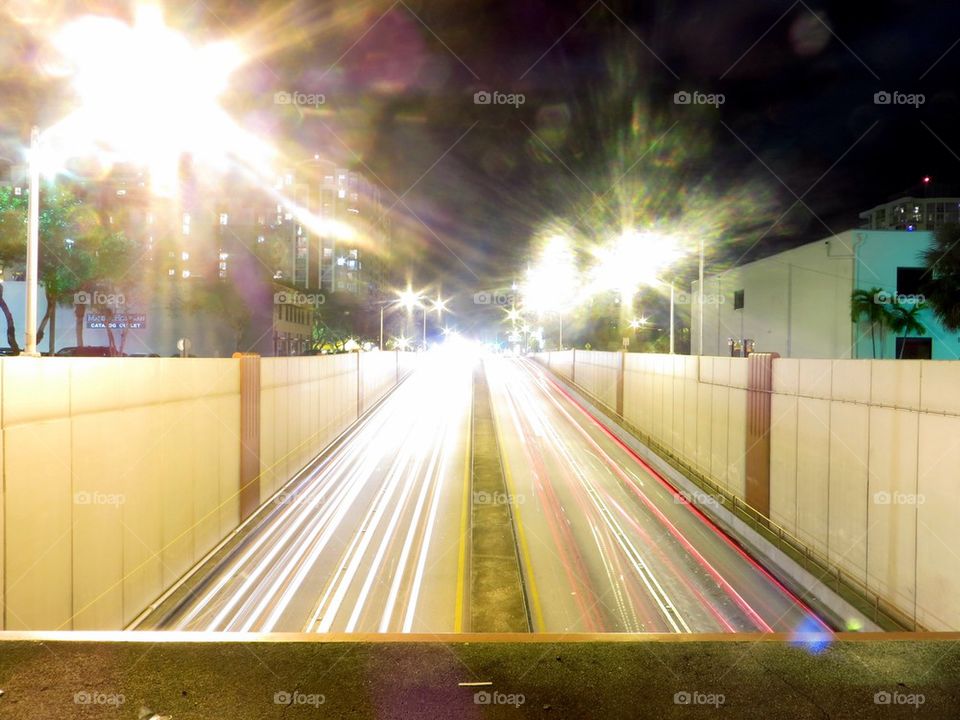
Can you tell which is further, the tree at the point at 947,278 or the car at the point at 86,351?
the car at the point at 86,351

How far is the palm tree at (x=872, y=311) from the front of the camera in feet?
116

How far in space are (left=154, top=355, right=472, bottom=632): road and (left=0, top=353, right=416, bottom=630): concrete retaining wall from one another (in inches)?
49.5

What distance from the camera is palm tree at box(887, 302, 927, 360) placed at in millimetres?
34594

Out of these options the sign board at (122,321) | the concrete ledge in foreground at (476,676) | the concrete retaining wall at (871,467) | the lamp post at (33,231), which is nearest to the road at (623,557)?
the concrete retaining wall at (871,467)

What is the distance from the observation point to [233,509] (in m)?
14.7

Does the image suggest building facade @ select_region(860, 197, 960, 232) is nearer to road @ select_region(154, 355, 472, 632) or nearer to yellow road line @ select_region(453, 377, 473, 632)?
yellow road line @ select_region(453, 377, 473, 632)

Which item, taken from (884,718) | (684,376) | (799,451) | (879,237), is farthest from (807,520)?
(879,237)

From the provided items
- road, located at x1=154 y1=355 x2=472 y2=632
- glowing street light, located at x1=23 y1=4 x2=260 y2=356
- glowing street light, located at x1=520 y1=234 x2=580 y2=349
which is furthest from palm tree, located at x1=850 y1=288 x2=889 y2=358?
glowing street light, located at x1=23 y1=4 x2=260 y2=356

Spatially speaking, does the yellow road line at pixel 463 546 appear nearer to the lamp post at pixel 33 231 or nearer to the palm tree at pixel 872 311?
the lamp post at pixel 33 231

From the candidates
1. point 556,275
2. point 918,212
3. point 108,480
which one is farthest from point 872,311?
point 918,212

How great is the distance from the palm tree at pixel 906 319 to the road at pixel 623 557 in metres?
21.2

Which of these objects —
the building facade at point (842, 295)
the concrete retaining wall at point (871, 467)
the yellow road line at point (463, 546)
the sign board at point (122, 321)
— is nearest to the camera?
the concrete retaining wall at point (871, 467)

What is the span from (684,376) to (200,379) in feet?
57.2

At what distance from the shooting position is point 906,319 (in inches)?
1361
